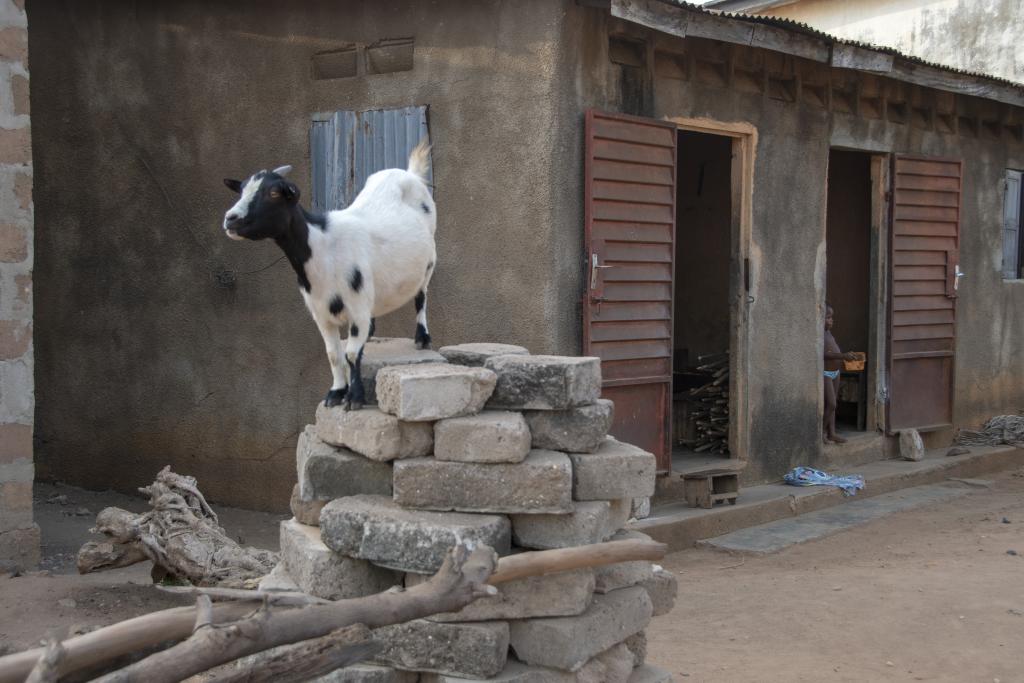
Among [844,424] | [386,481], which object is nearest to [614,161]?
[386,481]

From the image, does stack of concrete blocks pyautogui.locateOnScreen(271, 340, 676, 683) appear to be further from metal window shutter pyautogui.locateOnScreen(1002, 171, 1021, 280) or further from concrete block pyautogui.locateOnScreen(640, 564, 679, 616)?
metal window shutter pyautogui.locateOnScreen(1002, 171, 1021, 280)

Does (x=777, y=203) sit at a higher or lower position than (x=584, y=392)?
higher

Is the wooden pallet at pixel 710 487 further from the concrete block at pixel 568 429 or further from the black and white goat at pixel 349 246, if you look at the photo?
the concrete block at pixel 568 429

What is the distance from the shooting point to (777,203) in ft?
28.2

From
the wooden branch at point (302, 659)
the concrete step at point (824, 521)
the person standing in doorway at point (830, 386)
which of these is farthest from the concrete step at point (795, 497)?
the wooden branch at point (302, 659)

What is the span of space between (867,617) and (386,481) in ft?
10.6

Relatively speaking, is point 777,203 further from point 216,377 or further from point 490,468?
point 490,468

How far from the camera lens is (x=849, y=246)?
11812 mm

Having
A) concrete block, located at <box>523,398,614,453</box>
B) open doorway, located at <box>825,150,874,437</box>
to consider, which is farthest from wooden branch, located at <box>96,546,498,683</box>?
open doorway, located at <box>825,150,874,437</box>

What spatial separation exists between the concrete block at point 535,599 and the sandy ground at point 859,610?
4.90 feet

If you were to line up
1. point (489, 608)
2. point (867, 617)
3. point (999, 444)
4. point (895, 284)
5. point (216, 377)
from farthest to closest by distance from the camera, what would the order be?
point (999, 444)
point (895, 284)
point (216, 377)
point (867, 617)
point (489, 608)

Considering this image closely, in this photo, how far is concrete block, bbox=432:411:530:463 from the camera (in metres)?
3.68

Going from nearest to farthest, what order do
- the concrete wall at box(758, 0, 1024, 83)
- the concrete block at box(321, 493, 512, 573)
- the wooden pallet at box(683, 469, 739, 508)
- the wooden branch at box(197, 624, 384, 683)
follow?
the wooden branch at box(197, 624, 384, 683) < the concrete block at box(321, 493, 512, 573) < the wooden pallet at box(683, 469, 739, 508) < the concrete wall at box(758, 0, 1024, 83)

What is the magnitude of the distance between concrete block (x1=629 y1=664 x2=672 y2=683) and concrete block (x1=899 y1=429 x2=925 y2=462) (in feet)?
21.9
